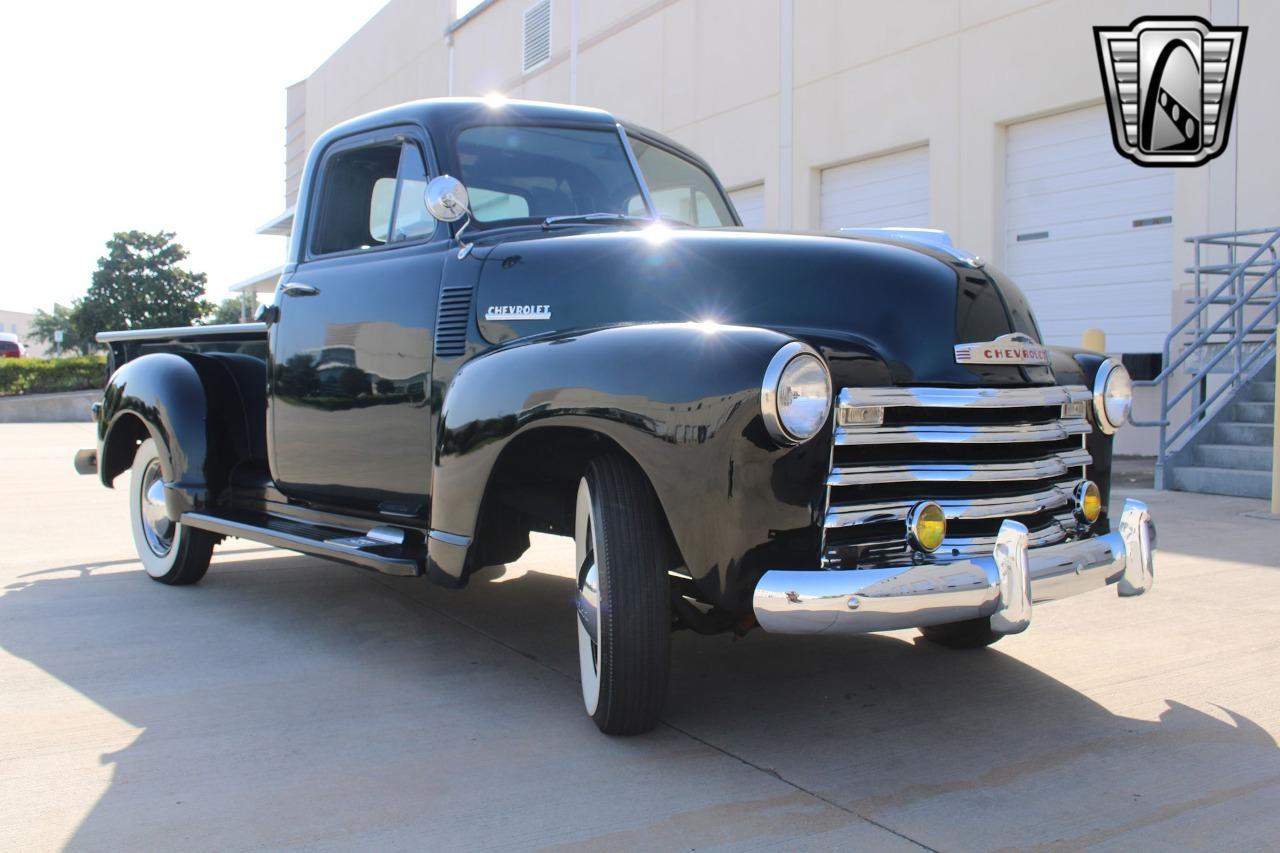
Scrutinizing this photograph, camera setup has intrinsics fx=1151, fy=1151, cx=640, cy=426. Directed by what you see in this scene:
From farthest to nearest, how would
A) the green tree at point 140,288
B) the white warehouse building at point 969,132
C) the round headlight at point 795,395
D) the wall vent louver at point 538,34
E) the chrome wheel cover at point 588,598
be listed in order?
the green tree at point 140,288
the wall vent louver at point 538,34
the white warehouse building at point 969,132
the chrome wheel cover at point 588,598
the round headlight at point 795,395

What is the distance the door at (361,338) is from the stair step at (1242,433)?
23.4 ft

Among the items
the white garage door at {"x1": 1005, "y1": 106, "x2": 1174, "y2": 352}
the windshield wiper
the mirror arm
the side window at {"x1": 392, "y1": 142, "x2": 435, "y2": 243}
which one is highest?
the white garage door at {"x1": 1005, "y1": 106, "x2": 1174, "y2": 352}

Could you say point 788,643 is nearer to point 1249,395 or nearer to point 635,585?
point 635,585

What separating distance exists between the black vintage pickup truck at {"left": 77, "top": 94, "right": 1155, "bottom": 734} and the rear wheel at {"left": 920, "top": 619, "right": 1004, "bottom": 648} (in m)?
0.01

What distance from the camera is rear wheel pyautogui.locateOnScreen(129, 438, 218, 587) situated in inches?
209

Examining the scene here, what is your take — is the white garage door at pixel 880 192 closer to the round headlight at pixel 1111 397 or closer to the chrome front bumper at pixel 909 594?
the round headlight at pixel 1111 397

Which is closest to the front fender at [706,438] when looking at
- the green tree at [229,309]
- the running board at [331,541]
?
the running board at [331,541]

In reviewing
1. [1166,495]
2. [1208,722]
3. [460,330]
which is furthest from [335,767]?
[1166,495]

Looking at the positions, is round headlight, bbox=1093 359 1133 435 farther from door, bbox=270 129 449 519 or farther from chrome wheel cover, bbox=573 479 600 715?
door, bbox=270 129 449 519

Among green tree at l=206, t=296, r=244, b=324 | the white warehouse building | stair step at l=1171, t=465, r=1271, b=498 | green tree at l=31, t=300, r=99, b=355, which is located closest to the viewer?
stair step at l=1171, t=465, r=1271, b=498

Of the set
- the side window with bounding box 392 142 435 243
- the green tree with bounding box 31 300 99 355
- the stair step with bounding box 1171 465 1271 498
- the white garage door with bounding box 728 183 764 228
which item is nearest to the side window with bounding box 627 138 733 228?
the side window with bounding box 392 142 435 243

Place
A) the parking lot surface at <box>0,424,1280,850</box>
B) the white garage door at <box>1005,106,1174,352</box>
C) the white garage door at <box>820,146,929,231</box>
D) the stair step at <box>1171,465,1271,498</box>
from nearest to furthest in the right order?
the parking lot surface at <box>0,424,1280,850</box> → the stair step at <box>1171,465,1271,498</box> → the white garage door at <box>1005,106,1174,352</box> → the white garage door at <box>820,146,929,231</box>

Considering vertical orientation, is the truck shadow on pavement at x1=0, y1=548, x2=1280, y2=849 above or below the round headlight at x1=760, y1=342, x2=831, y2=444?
below

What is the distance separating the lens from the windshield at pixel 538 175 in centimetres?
412
